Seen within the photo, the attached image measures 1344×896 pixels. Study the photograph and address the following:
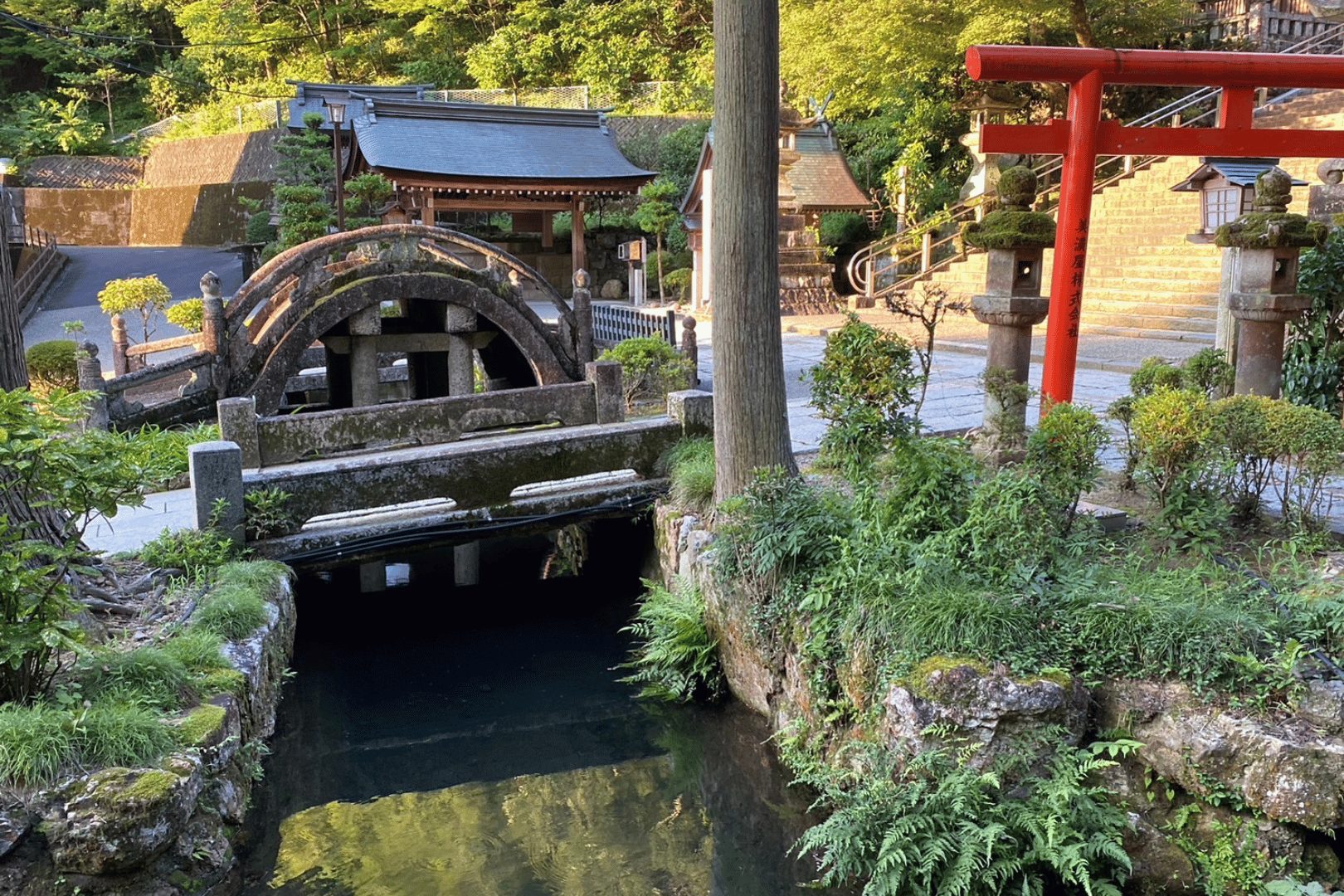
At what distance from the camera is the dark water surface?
18.3 ft

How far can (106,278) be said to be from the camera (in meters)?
28.5

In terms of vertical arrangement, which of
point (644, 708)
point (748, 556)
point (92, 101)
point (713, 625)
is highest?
point (92, 101)

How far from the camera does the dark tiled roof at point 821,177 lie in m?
24.3

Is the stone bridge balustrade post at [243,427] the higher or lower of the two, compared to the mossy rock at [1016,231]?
lower

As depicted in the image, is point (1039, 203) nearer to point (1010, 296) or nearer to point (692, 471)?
point (1010, 296)

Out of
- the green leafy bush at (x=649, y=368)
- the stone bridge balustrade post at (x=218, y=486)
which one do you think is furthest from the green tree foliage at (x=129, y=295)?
the stone bridge balustrade post at (x=218, y=486)

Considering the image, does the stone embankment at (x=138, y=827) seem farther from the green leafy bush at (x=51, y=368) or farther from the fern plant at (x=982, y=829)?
the green leafy bush at (x=51, y=368)

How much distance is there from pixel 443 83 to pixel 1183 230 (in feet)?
87.4

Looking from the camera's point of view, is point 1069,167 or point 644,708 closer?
point 644,708

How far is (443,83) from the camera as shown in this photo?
123 ft

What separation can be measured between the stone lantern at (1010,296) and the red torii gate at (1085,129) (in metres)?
0.17

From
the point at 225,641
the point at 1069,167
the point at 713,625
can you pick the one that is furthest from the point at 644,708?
the point at 1069,167

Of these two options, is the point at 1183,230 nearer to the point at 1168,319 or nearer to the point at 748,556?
the point at 1168,319

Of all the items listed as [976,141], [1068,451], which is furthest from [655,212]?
[1068,451]
